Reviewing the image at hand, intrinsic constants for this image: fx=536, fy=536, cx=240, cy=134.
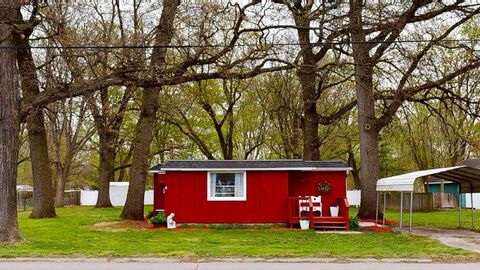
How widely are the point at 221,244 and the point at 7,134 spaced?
609 centimetres

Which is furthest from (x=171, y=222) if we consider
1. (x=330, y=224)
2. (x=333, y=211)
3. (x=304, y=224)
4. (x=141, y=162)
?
(x=333, y=211)

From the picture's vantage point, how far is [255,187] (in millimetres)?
19328

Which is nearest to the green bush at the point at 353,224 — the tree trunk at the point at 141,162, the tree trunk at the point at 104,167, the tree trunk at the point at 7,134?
the tree trunk at the point at 141,162

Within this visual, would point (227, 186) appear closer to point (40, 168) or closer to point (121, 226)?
point (121, 226)

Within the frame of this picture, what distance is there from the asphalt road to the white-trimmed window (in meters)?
8.73

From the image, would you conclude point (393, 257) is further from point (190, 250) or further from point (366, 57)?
point (366, 57)

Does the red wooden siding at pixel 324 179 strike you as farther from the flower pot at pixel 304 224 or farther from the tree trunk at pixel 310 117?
the tree trunk at pixel 310 117

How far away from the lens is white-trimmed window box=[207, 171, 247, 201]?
1931cm

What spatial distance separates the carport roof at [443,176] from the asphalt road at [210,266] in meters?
6.03

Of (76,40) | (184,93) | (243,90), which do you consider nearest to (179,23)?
(76,40)

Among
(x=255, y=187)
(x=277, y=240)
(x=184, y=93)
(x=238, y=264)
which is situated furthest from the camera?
(x=184, y=93)

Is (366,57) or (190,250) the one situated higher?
(366,57)

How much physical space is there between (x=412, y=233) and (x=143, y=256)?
9.68 meters

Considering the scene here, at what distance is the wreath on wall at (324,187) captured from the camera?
65.8 ft
